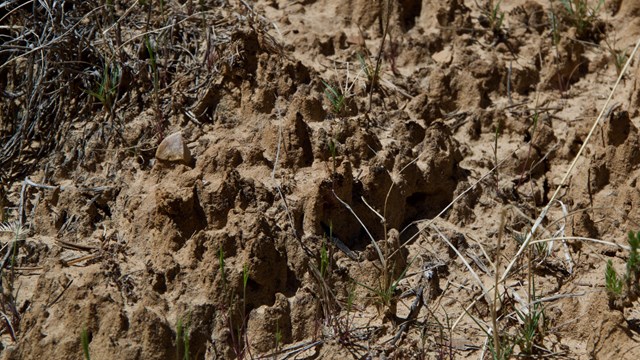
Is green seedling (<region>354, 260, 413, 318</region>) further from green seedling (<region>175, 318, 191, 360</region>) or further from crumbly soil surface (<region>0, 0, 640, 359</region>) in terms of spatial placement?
green seedling (<region>175, 318, 191, 360</region>)

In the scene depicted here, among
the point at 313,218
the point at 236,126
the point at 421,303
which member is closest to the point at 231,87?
the point at 236,126

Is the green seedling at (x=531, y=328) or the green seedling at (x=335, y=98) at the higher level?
the green seedling at (x=335, y=98)

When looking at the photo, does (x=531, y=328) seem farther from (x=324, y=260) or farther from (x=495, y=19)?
(x=495, y=19)

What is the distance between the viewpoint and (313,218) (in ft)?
10.3

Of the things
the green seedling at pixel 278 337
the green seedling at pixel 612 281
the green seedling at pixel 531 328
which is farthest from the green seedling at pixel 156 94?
the green seedling at pixel 612 281

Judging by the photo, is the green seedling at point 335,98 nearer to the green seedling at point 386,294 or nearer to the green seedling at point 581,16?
the green seedling at point 386,294

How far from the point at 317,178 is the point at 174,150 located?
559 mm

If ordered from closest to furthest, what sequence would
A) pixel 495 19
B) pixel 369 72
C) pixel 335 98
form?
pixel 335 98
pixel 369 72
pixel 495 19

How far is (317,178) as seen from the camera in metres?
3.20

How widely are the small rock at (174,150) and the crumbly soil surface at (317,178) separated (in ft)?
0.08

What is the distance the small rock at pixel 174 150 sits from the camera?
3217mm

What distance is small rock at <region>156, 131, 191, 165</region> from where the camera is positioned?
322cm

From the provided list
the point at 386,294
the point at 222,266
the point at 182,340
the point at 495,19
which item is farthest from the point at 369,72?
the point at 182,340

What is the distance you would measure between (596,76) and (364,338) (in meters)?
1.77
